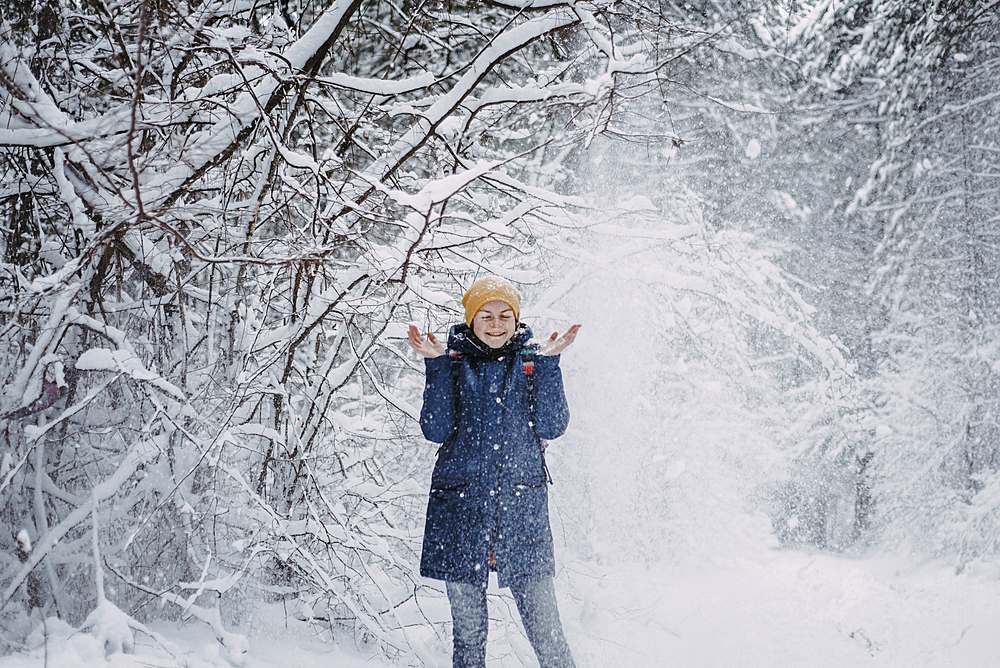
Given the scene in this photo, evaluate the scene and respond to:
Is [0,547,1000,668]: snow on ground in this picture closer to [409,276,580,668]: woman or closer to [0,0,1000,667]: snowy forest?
[0,0,1000,667]: snowy forest

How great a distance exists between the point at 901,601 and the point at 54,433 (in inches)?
271

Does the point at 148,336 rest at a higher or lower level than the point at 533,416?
higher

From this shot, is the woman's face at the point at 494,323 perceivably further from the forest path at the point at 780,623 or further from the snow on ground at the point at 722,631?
the forest path at the point at 780,623

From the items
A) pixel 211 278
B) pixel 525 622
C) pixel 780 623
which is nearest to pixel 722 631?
pixel 780 623

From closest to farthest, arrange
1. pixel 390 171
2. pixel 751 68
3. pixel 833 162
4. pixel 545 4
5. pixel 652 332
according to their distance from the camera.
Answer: pixel 545 4
pixel 390 171
pixel 652 332
pixel 751 68
pixel 833 162

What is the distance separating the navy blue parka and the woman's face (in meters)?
0.03

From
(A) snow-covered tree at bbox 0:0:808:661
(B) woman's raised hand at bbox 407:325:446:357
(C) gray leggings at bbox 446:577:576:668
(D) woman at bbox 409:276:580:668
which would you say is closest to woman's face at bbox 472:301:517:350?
(D) woman at bbox 409:276:580:668

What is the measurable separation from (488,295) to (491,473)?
0.61 metres

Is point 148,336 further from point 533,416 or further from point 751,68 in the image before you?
point 751,68

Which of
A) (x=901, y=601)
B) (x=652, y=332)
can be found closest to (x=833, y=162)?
(x=652, y=332)

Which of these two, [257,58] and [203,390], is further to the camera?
[203,390]

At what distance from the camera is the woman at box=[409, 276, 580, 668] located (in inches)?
92.2

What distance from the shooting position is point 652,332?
6.98 m

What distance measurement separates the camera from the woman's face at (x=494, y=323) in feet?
8.06
